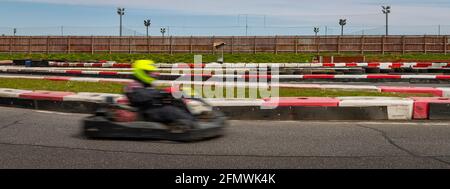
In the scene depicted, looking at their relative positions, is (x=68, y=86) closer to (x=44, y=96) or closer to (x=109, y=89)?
(x=109, y=89)

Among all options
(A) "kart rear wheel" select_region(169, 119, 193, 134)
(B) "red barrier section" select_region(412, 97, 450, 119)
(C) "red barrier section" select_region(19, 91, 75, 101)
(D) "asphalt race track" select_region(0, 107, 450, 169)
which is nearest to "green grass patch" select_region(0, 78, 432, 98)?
(C) "red barrier section" select_region(19, 91, 75, 101)

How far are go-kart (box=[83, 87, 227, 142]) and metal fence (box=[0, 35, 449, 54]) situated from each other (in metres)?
39.6

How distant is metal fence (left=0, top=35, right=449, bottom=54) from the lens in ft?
151

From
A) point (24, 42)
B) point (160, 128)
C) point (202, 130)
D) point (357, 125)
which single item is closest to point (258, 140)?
point (202, 130)

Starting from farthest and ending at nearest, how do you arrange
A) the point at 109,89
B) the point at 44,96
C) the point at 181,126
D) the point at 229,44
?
the point at 229,44
the point at 109,89
the point at 44,96
the point at 181,126

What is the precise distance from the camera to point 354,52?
46906 millimetres

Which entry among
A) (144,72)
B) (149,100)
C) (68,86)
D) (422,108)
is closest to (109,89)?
(68,86)

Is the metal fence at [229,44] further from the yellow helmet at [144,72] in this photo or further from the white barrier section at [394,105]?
the yellow helmet at [144,72]

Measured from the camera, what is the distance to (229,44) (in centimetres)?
4878

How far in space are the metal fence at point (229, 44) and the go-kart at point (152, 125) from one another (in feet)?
130

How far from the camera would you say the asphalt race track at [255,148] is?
568 cm

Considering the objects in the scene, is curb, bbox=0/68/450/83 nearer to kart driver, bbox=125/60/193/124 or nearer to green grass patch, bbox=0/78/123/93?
green grass patch, bbox=0/78/123/93

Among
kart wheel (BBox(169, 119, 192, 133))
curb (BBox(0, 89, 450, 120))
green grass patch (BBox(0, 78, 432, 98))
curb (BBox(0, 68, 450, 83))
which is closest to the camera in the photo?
kart wheel (BBox(169, 119, 192, 133))

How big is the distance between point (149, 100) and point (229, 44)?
4193 centimetres
